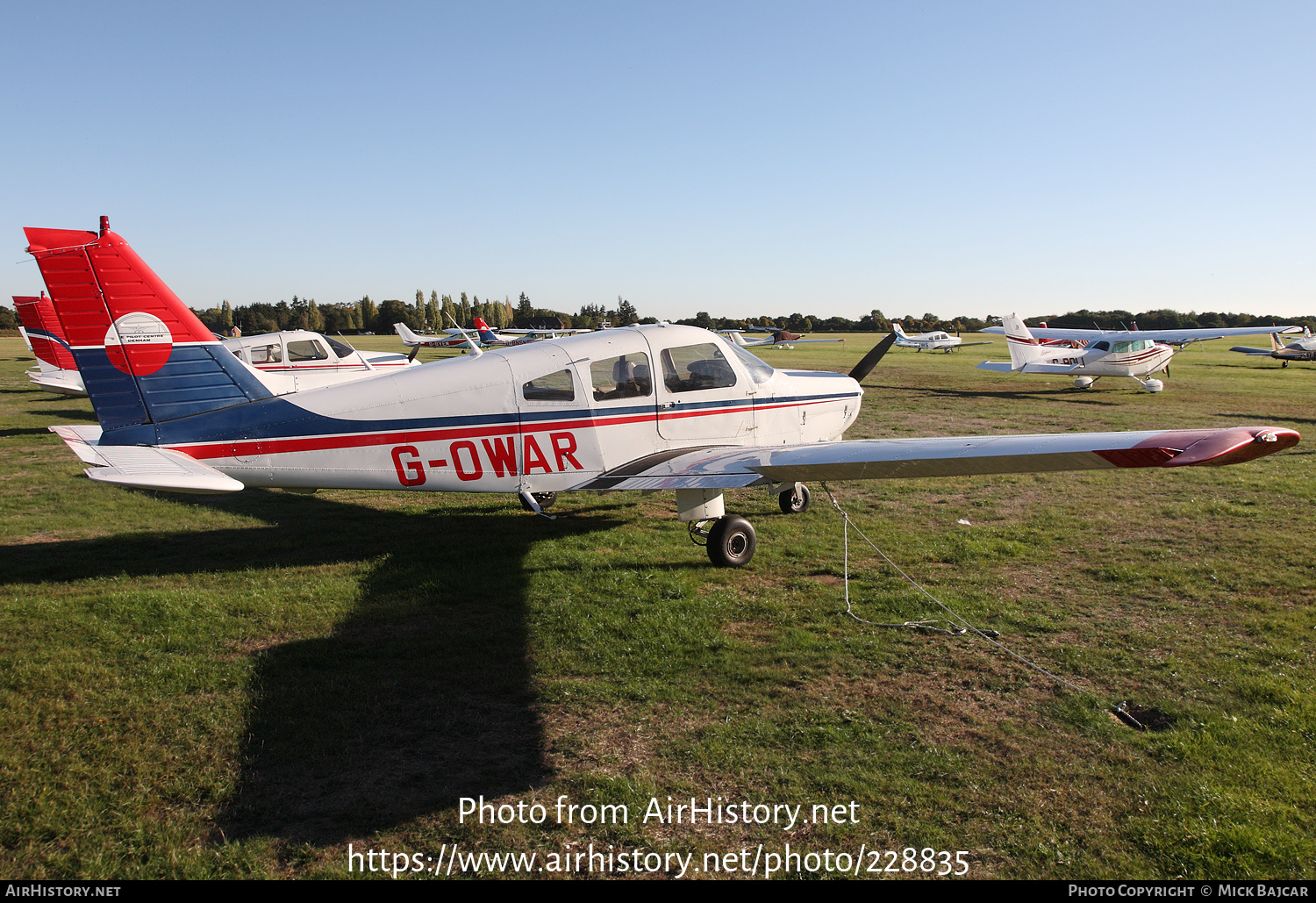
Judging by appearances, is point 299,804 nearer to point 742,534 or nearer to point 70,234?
point 742,534

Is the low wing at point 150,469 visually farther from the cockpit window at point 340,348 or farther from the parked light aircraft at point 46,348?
the parked light aircraft at point 46,348

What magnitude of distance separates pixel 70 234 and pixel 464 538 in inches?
183

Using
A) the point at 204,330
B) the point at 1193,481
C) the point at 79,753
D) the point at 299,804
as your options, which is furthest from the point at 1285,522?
the point at 204,330

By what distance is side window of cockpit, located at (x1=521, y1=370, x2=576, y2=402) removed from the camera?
723 centimetres

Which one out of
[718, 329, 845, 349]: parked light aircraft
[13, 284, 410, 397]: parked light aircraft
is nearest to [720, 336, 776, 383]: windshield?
[13, 284, 410, 397]: parked light aircraft

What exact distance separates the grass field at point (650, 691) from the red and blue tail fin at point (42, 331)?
564 inches

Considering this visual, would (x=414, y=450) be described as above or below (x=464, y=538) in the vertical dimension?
above

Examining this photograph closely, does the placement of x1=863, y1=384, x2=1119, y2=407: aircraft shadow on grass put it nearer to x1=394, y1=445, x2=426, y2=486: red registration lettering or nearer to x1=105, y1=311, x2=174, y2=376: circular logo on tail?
x1=394, y1=445, x2=426, y2=486: red registration lettering

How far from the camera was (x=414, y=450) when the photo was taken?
22.7ft

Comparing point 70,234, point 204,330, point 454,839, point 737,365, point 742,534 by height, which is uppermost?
point 70,234

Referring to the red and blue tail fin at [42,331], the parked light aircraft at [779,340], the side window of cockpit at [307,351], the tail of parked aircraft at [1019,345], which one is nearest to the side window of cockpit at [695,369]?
the parked light aircraft at [779,340]

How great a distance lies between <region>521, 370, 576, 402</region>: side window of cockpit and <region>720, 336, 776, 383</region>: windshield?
2090mm

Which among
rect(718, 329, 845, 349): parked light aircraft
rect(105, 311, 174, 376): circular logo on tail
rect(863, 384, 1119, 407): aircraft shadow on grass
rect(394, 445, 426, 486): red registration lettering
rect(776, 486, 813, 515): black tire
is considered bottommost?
rect(776, 486, 813, 515): black tire

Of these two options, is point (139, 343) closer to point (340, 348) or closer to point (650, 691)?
point (650, 691)
